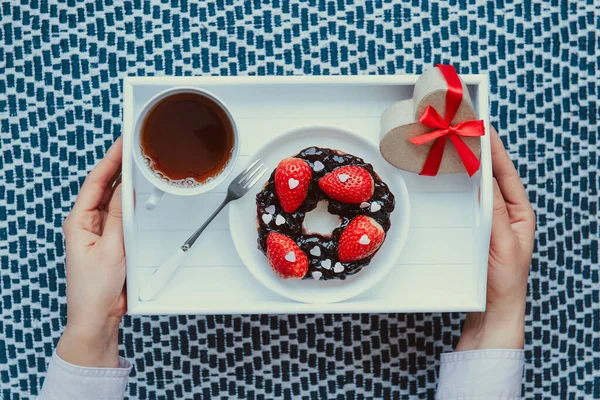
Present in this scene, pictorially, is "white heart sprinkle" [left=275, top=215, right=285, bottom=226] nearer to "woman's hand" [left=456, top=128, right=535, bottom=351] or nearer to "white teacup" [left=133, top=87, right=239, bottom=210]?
"white teacup" [left=133, top=87, right=239, bottom=210]

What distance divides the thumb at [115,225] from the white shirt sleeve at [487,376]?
605mm

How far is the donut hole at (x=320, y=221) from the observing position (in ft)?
3.03

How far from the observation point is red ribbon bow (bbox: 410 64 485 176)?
2.79 ft

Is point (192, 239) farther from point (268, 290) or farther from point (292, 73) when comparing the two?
point (292, 73)

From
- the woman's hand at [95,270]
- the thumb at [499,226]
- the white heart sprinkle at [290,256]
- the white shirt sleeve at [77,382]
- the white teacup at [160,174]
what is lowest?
the white shirt sleeve at [77,382]

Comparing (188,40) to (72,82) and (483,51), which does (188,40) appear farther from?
(483,51)

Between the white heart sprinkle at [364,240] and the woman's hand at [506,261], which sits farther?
the woman's hand at [506,261]

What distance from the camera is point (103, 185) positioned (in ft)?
3.23

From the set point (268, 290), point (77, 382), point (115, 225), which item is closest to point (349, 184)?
point (268, 290)

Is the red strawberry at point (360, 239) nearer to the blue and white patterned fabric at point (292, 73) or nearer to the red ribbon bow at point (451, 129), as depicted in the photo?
the red ribbon bow at point (451, 129)

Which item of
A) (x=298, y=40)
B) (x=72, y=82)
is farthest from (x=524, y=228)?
(x=72, y=82)

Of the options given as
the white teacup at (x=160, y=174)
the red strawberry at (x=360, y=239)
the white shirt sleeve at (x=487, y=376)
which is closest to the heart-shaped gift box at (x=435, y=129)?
the red strawberry at (x=360, y=239)

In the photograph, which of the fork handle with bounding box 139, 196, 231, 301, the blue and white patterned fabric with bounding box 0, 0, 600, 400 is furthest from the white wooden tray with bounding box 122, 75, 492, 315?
the blue and white patterned fabric with bounding box 0, 0, 600, 400

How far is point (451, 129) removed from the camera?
0.87 metres
